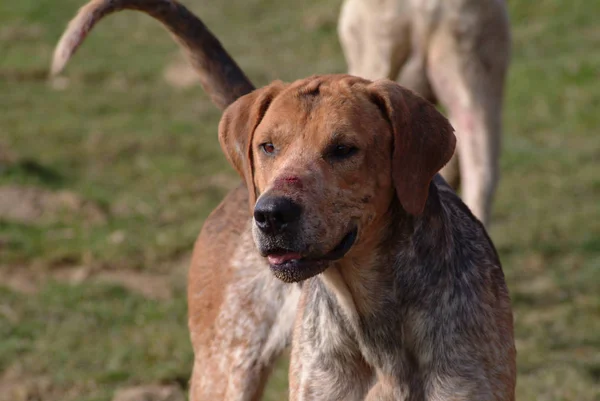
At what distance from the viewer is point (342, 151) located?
3.76m

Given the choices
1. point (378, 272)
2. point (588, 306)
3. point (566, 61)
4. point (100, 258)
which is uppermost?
point (378, 272)

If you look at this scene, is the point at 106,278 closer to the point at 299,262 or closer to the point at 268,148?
the point at 268,148

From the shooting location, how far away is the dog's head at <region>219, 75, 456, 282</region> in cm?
357

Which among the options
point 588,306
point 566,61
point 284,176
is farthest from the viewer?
point 566,61

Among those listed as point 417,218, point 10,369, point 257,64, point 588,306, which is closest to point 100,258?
point 10,369

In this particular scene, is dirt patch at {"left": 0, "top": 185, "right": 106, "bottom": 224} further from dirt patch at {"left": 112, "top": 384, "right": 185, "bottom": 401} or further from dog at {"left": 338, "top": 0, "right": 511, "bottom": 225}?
dog at {"left": 338, "top": 0, "right": 511, "bottom": 225}

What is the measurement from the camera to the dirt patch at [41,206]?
30.5ft

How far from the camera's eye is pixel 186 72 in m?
14.8

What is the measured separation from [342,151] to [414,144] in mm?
253

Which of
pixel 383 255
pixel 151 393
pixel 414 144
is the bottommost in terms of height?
pixel 151 393

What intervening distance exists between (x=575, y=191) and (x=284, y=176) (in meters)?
6.67

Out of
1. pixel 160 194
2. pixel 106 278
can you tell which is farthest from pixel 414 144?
pixel 160 194

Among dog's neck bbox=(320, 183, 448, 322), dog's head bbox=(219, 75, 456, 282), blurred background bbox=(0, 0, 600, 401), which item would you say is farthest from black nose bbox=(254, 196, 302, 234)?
blurred background bbox=(0, 0, 600, 401)

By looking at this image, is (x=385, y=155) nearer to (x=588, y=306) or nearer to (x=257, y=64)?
(x=588, y=306)
